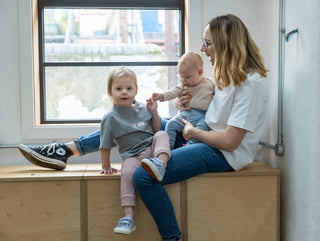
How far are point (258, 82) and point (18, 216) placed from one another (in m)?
1.45

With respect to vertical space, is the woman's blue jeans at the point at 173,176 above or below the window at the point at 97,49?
below

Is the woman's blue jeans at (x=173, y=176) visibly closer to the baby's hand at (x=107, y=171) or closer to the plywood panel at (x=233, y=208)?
the plywood panel at (x=233, y=208)

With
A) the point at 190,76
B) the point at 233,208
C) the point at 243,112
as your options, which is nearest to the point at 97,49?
the point at 190,76

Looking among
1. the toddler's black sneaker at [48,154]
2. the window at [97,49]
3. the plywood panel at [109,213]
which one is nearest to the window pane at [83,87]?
the window at [97,49]

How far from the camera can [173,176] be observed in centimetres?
204

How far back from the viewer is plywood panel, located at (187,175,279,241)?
212 centimetres

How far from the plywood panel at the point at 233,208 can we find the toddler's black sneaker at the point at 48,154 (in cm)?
80

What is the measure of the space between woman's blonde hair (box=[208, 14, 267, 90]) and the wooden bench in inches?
21.1

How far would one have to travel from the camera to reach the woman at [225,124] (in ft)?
6.49

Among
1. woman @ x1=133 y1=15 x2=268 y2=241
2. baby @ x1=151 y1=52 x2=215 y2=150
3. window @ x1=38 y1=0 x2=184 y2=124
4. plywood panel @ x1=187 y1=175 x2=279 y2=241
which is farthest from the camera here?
window @ x1=38 y1=0 x2=184 y2=124

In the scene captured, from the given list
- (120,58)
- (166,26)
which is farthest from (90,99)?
(166,26)

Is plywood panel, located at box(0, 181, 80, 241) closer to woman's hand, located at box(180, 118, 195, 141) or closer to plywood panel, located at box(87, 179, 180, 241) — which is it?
plywood panel, located at box(87, 179, 180, 241)

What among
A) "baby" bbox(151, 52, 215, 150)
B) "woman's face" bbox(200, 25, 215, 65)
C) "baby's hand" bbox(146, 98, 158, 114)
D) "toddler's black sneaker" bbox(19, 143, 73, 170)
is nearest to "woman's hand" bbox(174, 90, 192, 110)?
"baby" bbox(151, 52, 215, 150)

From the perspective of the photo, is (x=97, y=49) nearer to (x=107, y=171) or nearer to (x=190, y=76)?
(x=190, y=76)
